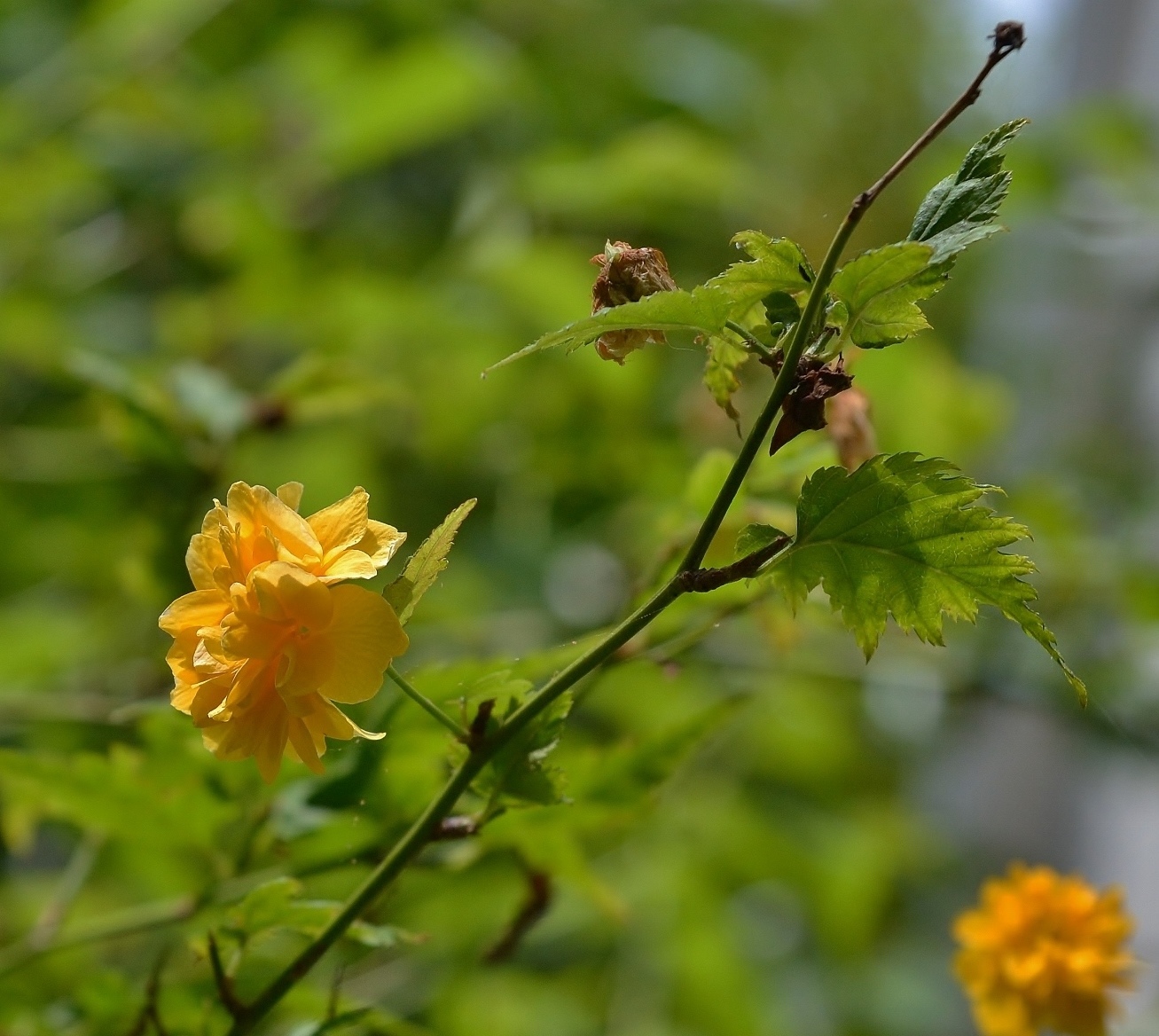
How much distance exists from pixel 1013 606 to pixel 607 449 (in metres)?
0.67

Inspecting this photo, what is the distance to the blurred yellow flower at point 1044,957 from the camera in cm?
39

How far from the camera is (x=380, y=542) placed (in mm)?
256

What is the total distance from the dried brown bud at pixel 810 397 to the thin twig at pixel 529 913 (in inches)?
8.3

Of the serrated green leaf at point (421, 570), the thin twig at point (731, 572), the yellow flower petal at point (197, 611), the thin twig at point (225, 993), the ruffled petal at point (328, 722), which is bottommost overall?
the thin twig at point (225, 993)

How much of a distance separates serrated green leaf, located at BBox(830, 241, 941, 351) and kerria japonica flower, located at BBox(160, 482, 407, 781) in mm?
105

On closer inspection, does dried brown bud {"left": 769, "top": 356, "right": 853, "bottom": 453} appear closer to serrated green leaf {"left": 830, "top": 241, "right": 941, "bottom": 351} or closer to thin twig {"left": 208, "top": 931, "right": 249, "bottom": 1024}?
serrated green leaf {"left": 830, "top": 241, "right": 941, "bottom": 351}

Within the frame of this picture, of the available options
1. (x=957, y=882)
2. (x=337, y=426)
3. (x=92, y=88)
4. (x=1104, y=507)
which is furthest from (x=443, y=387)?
(x=957, y=882)

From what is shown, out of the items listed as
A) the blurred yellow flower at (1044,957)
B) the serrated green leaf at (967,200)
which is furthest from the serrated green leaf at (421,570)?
the blurred yellow flower at (1044,957)

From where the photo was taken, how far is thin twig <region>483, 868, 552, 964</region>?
0.40 meters

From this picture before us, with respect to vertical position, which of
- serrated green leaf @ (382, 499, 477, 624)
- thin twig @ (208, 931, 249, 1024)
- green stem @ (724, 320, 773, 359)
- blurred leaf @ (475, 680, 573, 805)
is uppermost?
green stem @ (724, 320, 773, 359)

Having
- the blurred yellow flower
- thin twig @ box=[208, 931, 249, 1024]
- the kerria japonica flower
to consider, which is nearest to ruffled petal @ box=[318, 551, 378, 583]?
the kerria japonica flower

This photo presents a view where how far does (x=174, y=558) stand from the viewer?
1.79 ft

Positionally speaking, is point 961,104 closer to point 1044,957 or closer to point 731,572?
point 731,572

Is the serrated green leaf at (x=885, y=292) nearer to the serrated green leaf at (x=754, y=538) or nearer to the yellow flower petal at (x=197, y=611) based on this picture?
the serrated green leaf at (x=754, y=538)
